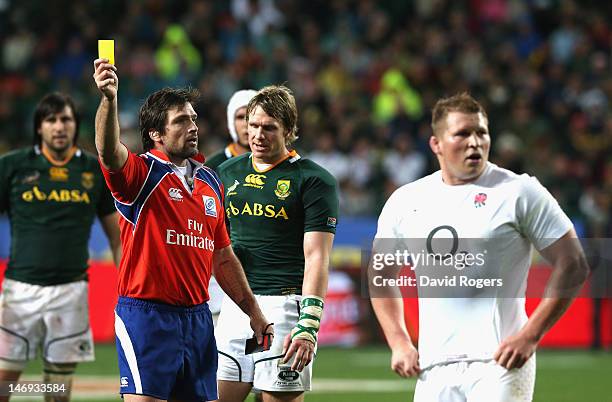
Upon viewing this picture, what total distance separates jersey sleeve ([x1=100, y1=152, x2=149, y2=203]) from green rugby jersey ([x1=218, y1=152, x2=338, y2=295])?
1.28m

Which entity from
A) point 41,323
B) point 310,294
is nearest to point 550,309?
point 310,294

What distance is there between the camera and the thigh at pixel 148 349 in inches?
244

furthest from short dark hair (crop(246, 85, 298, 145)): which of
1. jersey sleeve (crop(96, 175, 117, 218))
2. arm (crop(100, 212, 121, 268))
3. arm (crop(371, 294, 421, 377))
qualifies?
jersey sleeve (crop(96, 175, 117, 218))

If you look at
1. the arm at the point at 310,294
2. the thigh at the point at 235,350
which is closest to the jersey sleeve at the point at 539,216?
the arm at the point at 310,294

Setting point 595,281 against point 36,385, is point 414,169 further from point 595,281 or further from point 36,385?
point 36,385

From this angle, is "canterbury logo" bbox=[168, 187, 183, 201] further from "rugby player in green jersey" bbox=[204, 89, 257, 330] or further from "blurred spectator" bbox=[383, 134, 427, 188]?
"blurred spectator" bbox=[383, 134, 427, 188]

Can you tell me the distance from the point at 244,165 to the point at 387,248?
1.58 m

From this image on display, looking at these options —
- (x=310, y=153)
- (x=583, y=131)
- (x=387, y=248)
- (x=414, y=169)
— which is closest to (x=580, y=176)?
(x=583, y=131)

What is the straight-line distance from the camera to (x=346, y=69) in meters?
22.9

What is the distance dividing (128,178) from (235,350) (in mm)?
1750

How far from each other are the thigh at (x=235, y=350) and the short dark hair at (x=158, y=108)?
1.47 m

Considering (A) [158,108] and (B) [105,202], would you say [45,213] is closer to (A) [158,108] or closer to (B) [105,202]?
(B) [105,202]

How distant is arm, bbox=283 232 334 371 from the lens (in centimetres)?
658

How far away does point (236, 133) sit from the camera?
941 cm
